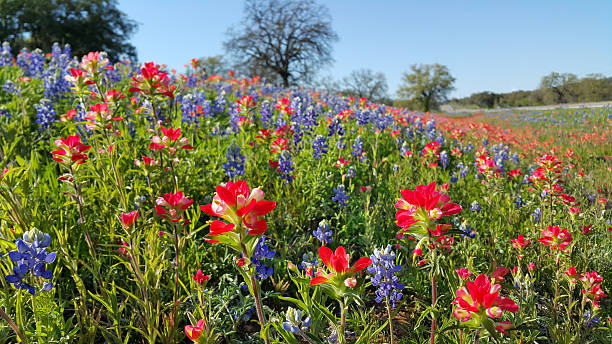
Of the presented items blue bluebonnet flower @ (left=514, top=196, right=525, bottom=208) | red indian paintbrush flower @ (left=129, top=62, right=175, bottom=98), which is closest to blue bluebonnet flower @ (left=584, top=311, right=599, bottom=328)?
blue bluebonnet flower @ (left=514, top=196, right=525, bottom=208)

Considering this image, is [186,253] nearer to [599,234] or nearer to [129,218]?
[129,218]

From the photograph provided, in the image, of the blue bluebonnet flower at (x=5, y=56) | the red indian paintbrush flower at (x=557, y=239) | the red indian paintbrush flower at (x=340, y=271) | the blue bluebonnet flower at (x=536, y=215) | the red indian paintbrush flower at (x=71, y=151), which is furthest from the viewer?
the blue bluebonnet flower at (x=5, y=56)

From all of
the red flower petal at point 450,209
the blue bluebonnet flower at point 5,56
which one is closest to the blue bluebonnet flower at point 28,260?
the red flower petal at point 450,209

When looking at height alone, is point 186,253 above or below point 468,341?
above

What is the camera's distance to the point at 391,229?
2842 millimetres

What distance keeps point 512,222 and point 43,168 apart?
453 centimetres

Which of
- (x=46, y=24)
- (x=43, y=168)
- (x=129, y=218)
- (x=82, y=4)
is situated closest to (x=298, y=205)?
(x=129, y=218)

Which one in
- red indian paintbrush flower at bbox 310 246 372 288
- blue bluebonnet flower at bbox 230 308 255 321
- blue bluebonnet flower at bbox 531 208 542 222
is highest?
red indian paintbrush flower at bbox 310 246 372 288

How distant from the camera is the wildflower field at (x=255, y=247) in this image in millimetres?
1113

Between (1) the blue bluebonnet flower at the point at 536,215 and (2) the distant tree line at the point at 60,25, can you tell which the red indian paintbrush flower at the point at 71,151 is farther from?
(2) the distant tree line at the point at 60,25

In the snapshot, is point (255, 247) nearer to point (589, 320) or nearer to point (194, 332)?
point (194, 332)

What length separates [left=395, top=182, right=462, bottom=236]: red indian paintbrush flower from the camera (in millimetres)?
1065

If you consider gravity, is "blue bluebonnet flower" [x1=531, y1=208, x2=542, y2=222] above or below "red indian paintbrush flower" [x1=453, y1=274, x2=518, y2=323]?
below

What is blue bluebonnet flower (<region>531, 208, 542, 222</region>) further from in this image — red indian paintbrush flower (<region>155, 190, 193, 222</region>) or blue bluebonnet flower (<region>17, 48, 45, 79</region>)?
blue bluebonnet flower (<region>17, 48, 45, 79</region>)
